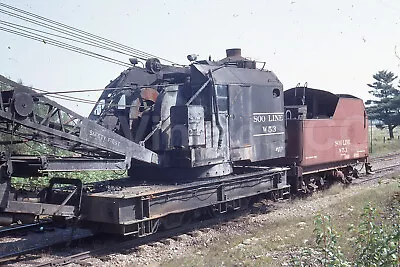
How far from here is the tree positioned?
136ft

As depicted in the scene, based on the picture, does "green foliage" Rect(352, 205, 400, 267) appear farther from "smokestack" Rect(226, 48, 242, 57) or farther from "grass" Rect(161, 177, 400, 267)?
"smokestack" Rect(226, 48, 242, 57)

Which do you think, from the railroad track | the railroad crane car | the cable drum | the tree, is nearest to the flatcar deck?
the railroad crane car

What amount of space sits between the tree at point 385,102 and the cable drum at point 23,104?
38.4 metres

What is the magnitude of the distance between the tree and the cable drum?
38422 millimetres

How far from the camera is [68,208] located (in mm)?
8953

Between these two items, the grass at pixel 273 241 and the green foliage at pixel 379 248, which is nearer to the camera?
the green foliage at pixel 379 248

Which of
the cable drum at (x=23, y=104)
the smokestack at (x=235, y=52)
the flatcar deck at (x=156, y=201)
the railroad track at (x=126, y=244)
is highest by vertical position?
the smokestack at (x=235, y=52)

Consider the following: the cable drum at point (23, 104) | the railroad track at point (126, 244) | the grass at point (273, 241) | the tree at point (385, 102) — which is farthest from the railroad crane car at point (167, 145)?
the tree at point (385, 102)

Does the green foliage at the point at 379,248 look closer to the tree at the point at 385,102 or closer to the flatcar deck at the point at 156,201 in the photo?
the flatcar deck at the point at 156,201

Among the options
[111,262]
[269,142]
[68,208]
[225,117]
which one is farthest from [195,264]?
[269,142]

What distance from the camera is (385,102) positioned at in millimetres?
42500

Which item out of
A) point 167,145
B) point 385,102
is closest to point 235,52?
point 167,145

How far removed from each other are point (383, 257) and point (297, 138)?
951 centimetres

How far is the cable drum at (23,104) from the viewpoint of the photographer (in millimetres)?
7645
